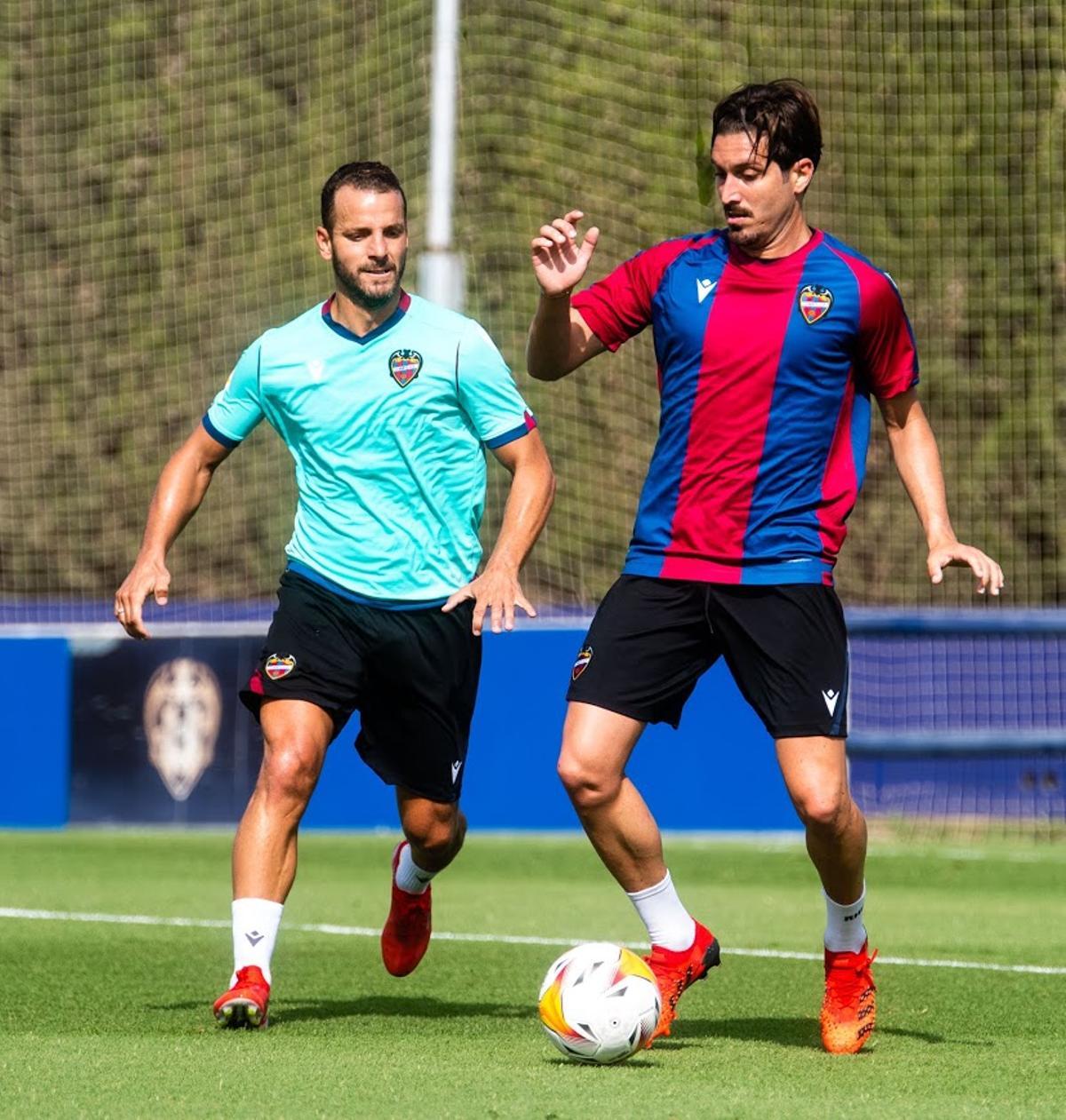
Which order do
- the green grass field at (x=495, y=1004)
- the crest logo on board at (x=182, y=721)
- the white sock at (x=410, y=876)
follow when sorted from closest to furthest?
the green grass field at (x=495, y=1004), the white sock at (x=410, y=876), the crest logo on board at (x=182, y=721)

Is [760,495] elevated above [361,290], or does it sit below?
below

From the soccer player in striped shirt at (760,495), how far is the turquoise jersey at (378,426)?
55 centimetres

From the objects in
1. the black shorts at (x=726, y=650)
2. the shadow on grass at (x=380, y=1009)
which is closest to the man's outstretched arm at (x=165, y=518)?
the shadow on grass at (x=380, y=1009)

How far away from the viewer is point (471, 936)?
8359mm

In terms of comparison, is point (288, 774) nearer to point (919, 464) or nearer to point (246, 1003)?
point (246, 1003)

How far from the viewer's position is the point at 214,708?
13453mm

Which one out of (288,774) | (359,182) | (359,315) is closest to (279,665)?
(288,774)

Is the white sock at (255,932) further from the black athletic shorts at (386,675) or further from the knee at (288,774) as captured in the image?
the black athletic shorts at (386,675)

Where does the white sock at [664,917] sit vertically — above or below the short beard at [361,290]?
below

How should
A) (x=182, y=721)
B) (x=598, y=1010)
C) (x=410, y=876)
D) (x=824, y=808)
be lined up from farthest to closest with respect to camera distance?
(x=182, y=721), (x=410, y=876), (x=824, y=808), (x=598, y=1010)

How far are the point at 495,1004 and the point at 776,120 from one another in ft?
8.59

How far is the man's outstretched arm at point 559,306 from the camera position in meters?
5.66

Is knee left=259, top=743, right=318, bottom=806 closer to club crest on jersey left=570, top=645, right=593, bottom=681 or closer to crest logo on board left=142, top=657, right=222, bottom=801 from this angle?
club crest on jersey left=570, top=645, right=593, bottom=681

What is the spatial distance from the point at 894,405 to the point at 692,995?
1998 mm
